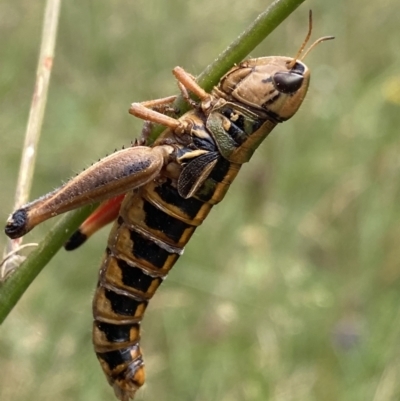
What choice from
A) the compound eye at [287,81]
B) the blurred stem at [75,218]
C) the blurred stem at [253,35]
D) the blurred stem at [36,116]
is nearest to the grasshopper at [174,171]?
Result: the compound eye at [287,81]

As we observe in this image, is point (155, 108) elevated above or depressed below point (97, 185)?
above

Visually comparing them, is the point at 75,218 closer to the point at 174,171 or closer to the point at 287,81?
the point at 174,171

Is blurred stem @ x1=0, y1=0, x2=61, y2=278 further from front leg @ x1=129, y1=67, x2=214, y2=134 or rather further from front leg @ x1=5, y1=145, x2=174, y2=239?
front leg @ x1=129, y1=67, x2=214, y2=134

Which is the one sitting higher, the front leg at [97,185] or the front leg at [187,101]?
the front leg at [187,101]

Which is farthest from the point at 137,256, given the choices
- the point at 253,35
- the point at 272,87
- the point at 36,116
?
the point at 253,35

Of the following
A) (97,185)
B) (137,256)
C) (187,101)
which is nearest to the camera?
(97,185)

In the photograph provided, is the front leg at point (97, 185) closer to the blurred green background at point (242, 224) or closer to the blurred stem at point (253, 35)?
the blurred stem at point (253, 35)

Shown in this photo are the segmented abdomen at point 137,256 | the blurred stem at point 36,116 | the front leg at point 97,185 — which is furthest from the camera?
the segmented abdomen at point 137,256

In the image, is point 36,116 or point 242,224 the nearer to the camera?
point 36,116

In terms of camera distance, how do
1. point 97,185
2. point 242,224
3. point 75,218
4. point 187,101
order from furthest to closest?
point 242,224 < point 187,101 < point 97,185 < point 75,218
